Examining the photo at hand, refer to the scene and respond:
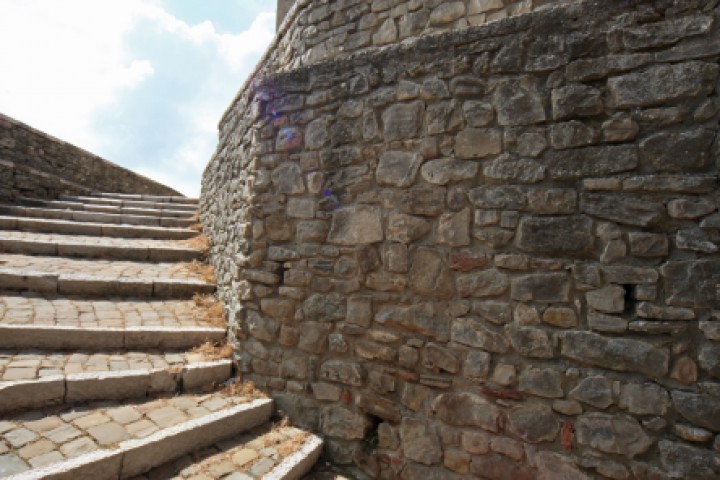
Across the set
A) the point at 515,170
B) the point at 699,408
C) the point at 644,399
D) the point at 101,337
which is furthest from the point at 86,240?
the point at 699,408

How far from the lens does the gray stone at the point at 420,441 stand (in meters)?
2.68

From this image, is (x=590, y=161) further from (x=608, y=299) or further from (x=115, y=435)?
(x=115, y=435)

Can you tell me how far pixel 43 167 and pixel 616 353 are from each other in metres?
9.09

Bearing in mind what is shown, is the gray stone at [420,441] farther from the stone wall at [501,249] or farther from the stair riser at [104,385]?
the stair riser at [104,385]

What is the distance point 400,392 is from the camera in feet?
9.27

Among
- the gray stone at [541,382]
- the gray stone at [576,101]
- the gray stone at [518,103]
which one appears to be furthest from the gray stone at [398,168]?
the gray stone at [541,382]

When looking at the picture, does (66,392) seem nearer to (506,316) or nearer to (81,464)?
(81,464)

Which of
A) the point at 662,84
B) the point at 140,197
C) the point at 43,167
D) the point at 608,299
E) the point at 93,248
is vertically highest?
the point at 43,167

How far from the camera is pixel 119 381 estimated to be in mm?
2898

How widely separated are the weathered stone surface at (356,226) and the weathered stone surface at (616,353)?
137 cm

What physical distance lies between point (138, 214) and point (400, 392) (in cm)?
602

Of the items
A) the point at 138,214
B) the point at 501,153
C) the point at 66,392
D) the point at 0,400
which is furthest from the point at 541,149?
the point at 138,214

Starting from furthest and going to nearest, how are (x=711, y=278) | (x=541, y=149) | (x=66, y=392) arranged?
1. (x=66, y=392)
2. (x=541, y=149)
3. (x=711, y=278)

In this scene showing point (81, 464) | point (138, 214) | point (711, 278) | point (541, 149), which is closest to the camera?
point (711, 278)
